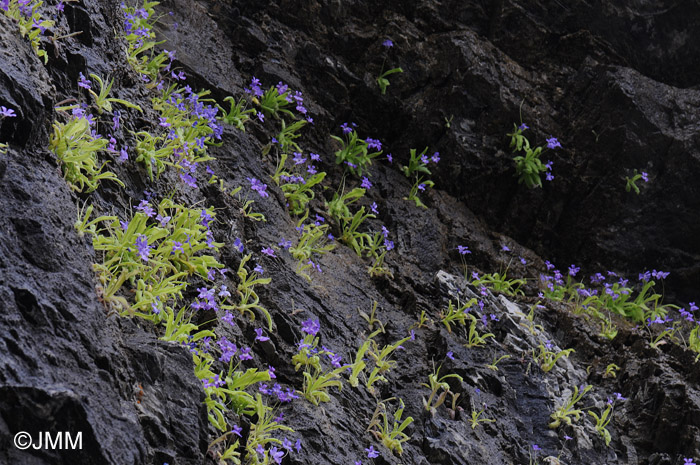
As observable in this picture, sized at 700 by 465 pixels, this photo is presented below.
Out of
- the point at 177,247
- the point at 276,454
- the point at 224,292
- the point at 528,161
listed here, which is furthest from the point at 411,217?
the point at 276,454

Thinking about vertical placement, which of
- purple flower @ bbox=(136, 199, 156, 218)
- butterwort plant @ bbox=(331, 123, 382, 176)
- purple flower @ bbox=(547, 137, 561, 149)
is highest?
purple flower @ bbox=(547, 137, 561, 149)

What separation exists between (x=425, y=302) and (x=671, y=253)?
9.80 feet

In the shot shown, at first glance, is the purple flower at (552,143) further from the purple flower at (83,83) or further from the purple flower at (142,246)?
the purple flower at (142,246)

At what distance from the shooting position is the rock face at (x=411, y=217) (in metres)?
2.54

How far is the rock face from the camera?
2539 millimetres

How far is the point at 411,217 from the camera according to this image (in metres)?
6.17

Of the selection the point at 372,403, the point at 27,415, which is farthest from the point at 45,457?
the point at 372,403

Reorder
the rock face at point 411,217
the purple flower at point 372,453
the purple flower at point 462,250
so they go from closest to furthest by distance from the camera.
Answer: the rock face at point 411,217 < the purple flower at point 372,453 < the purple flower at point 462,250

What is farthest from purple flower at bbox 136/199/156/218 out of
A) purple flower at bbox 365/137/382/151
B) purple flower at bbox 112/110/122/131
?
A: purple flower at bbox 365/137/382/151

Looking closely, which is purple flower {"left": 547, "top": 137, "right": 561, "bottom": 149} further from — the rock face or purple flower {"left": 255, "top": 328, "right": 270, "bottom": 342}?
purple flower {"left": 255, "top": 328, "right": 270, "bottom": 342}

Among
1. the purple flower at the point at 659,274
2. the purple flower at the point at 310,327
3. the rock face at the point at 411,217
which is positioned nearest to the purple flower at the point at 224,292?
the rock face at the point at 411,217

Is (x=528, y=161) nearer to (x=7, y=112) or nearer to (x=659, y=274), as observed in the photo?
(x=659, y=274)

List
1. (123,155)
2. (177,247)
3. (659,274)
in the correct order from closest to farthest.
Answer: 1. (177,247)
2. (123,155)
3. (659,274)

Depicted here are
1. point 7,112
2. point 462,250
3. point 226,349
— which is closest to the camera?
point 7,112
